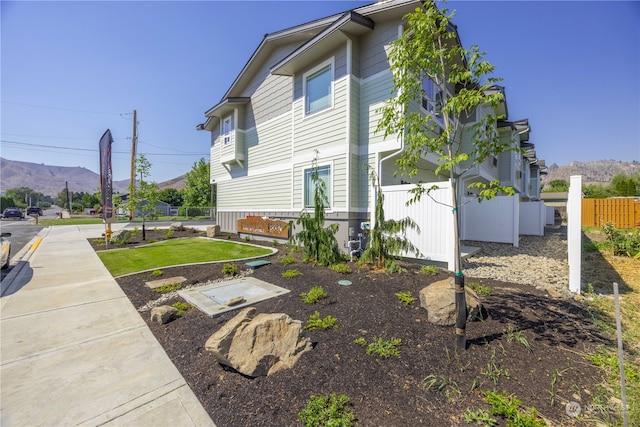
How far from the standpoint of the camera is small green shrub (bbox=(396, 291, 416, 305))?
412 centimetres

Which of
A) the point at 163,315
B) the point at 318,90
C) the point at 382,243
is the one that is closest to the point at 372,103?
the point at 318,90

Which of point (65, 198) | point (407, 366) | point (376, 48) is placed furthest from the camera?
point (65, 198)

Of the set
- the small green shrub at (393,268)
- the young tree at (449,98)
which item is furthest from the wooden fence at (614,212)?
the young tree at (449,98)

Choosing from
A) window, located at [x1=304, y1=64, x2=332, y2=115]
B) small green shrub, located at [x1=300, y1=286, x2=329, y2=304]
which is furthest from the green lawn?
window, located at [x1=304, y1=64, x2=332, y2=115]

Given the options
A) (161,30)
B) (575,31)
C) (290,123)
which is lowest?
(290,123)

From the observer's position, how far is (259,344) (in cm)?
277

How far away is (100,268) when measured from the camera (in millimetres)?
7062

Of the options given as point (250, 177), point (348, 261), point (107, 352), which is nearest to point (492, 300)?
point (348, 261)

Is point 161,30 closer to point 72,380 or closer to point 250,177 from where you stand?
point 250,177

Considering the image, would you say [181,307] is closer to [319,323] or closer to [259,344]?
[259,344]

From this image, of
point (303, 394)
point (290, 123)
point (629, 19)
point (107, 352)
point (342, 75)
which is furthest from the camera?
point (290, 123)

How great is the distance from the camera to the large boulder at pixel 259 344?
262cm

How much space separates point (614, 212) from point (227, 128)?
26.2 meters

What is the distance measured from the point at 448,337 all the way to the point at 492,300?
66.8 inches
